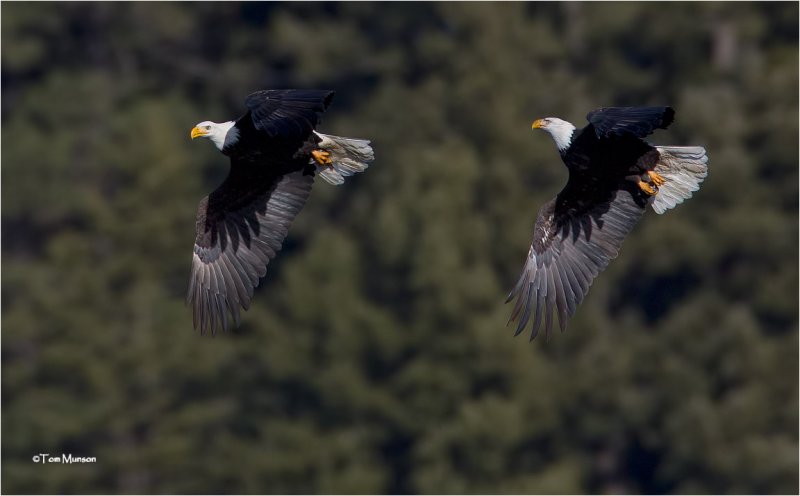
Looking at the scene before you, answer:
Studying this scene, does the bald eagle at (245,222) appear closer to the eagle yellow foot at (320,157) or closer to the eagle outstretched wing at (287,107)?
the eagle yellow foot at (320,157)

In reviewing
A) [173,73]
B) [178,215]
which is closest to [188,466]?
[178,215]

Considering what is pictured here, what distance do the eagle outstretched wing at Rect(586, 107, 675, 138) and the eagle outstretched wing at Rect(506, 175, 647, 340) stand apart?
1467mm

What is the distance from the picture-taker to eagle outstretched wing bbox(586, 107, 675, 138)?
12203 millimetres

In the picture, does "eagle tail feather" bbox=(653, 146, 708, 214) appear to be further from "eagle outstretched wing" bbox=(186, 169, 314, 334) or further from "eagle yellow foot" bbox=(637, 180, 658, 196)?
"eagle outstretched wing" bbox=(186, 169, 314, 334)

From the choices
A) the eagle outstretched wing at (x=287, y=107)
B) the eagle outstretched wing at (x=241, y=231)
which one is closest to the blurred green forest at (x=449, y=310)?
the eagle outstretched wing at (x=241, y=231)

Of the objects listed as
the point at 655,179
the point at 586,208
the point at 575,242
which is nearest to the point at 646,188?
the point at 655,179

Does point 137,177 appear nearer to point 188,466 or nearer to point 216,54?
point 188,466

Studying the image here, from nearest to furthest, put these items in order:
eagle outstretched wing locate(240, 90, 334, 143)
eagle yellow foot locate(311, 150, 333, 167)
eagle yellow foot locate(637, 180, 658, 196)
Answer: eagle outstretched wing locate(240, 90, 334, 143) < eagle yellow foot locate(637, 180, 658, 196) < eagle yellow foot locate(311, 150, 333, 167)

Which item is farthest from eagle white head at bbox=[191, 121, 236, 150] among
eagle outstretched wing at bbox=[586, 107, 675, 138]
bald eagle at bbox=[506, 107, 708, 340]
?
eagle outstretched wing at bbox=[586, 107, 675, 138]

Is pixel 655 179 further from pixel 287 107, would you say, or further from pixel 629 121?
pixel 287 107

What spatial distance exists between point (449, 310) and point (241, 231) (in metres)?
12.9

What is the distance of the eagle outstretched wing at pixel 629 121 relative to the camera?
12.2 meters

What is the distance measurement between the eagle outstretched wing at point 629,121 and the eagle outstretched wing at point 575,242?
4.81ft

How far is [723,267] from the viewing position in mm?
29562
